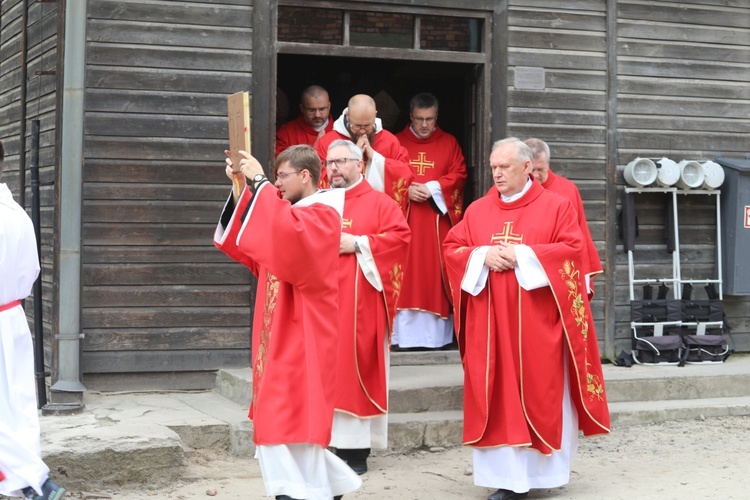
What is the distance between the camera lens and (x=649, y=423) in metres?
8.16

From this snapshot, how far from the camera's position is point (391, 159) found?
8516 millimetres

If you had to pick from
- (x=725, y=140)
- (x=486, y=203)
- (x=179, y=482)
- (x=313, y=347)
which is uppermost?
(x=725, y=140)

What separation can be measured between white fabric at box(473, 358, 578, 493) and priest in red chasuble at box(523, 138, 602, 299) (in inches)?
60.5

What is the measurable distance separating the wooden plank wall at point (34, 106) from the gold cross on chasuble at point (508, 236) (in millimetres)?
3334

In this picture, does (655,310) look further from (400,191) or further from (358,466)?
(358,466)

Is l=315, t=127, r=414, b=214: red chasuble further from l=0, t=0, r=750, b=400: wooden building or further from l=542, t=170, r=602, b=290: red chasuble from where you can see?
l=542, t=170, r=602, b=290: red chasuble

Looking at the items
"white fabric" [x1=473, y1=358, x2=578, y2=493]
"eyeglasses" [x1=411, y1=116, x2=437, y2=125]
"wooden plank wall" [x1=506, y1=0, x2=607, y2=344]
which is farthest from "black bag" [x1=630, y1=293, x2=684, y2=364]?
"white fabric" [x1=473, y1=358, x2=578, y2=493]

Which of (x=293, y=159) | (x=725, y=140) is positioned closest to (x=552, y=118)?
(x=725, y=140)

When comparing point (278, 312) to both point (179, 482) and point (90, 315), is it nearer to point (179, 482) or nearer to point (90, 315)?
point (179, 482)

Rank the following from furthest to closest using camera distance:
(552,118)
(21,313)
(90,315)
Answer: (552,118), (90,315), (21,313)

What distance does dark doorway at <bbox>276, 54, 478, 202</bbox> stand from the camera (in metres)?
11.1

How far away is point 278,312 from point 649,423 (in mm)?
3963

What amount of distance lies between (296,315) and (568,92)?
188 inches

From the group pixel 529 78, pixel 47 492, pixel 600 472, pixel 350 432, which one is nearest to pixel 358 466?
pixel 350 432
